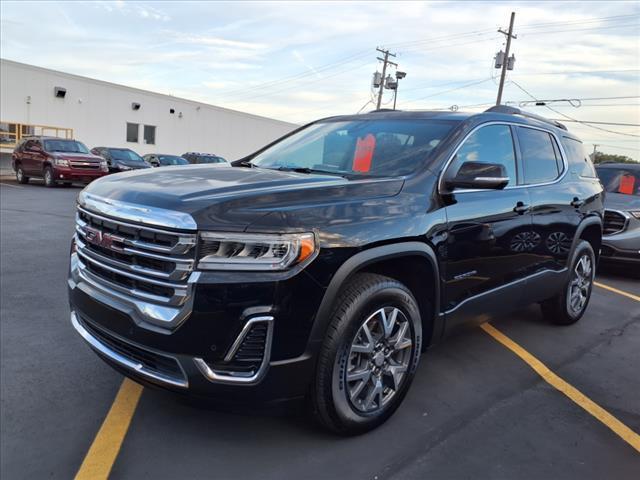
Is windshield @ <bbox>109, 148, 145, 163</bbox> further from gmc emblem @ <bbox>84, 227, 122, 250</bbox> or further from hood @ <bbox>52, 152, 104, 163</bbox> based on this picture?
gmc emblem @ <bbox>84, 227, 122, 250</bbox>

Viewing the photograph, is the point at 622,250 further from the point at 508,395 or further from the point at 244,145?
the point at 244,145

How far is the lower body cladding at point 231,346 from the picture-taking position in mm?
2406

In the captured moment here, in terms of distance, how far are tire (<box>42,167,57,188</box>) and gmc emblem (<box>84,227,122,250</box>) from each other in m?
17.3

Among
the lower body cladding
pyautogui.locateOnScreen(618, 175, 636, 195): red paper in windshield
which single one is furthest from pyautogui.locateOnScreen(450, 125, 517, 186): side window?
pyautogui.locateOnScreen(618, 175, 636, 195): red paper in windshield

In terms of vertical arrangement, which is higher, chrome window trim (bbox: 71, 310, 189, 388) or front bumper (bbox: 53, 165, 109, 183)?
chrome window trim (bbox: 71, 310, 189, 388)

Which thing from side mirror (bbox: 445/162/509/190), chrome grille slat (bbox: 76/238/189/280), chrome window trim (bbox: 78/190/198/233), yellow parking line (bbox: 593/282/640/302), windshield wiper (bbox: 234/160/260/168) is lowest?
yellow parking line (bbox: 593/282/640/302)

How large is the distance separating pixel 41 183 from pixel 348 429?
69.6 feet

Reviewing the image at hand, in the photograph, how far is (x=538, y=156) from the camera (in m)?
4.54

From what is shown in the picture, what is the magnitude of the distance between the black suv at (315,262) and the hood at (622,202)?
14.9ft

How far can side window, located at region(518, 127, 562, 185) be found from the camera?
14.3 ft

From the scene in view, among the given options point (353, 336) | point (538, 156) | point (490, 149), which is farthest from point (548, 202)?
point (353, 336)

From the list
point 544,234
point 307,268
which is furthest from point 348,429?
point 544,234

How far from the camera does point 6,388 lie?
11.2 feet

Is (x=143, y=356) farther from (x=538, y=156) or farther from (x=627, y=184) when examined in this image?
(x=627, y=184)
